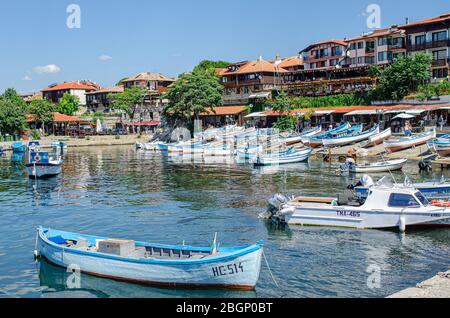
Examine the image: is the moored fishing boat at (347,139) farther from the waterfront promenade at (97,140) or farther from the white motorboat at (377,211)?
the waterfront promenade at (97,140)

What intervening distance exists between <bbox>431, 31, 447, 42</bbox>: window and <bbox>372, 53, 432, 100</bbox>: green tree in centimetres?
400

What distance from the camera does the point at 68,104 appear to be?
454ft

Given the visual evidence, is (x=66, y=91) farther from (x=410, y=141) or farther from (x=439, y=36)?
(x=410, y=141)

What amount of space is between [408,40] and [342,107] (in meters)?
14.6

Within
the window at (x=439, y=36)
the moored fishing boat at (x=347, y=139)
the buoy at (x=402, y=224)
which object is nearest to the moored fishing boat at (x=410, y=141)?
the moored fishing boat at (x=347, y=139)

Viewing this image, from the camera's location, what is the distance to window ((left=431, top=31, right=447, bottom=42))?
78812 mm

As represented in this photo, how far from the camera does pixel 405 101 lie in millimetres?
78000

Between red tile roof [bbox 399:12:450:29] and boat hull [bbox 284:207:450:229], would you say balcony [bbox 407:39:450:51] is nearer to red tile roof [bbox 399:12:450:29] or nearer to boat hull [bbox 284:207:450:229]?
red tile roof [bbox 399:12:450:29]

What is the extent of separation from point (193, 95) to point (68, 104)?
176 ft

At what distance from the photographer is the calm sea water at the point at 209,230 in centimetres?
1973

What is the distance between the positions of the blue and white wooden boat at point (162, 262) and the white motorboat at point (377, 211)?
900cm

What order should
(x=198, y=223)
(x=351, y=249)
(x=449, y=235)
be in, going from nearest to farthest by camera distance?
(x=351, y=249)
(x=449, y=235)
(x=198, y=223)

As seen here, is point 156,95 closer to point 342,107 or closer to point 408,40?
point 342,107
